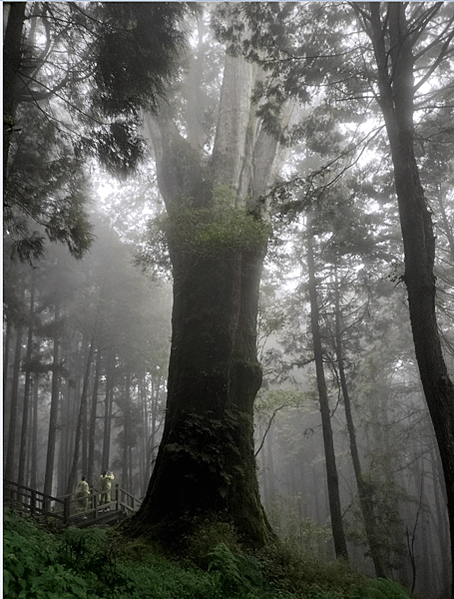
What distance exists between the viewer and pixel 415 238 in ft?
18.8

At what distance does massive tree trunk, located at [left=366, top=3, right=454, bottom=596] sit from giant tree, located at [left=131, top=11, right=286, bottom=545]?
2.58 m

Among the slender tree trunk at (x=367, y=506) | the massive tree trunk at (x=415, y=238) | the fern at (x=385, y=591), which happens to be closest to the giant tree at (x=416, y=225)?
the massive tree trunk at (x=415, y=238)

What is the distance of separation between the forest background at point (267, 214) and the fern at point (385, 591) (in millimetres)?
2114

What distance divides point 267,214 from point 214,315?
161 inches

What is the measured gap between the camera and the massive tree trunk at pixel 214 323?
25.9 ft

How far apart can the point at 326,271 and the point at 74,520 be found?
11561 millimetres

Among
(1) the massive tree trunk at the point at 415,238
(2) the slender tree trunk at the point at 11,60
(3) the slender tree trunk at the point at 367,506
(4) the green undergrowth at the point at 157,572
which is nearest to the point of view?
(4) the green undergrowth at the point at 157,572

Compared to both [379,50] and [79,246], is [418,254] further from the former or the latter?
[79,246]

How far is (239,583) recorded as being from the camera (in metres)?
4.74

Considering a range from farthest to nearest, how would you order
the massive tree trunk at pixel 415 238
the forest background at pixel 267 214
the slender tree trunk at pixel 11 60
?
the forest background at pixel 267 214, the slender tree trunk at pixel 11 60, the massive tree trunk at pixel 415 238

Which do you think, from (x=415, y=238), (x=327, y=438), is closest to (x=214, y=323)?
(x=415, y=238)

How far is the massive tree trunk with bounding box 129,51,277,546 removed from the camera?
311 inches

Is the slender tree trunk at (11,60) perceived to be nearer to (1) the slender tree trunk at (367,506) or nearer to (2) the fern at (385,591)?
(2) the fern at (385,591)

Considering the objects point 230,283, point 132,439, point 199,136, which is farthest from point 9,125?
point 132,439
